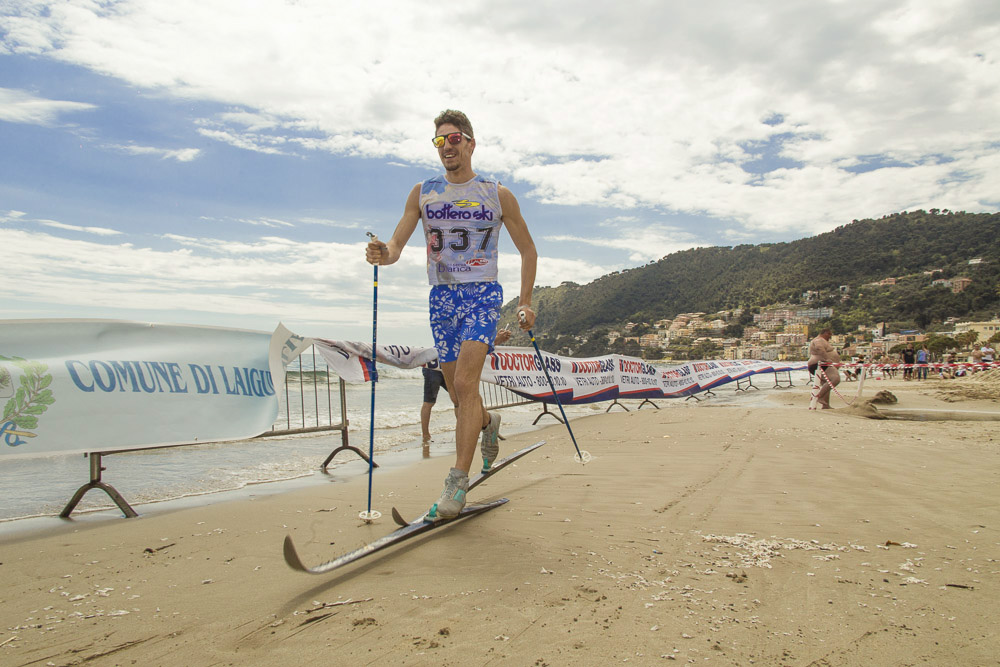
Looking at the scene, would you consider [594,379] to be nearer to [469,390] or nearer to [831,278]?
[469,390]

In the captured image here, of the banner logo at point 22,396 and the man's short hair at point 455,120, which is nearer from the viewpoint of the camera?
the man's short hair at point 455,120

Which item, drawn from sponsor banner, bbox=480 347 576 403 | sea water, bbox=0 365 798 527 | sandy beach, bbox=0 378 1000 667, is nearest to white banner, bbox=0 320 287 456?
sea water, bbox=0 365 798 527

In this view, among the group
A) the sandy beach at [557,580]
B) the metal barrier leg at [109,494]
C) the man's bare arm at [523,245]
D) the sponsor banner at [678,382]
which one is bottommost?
the sponsor banner at [678,382]

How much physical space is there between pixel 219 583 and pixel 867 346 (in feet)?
182

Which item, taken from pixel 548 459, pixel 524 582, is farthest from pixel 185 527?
pixel 548 459

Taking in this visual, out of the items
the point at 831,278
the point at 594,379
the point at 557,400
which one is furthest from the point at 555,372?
the point at 831,278

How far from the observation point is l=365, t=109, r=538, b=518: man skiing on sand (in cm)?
353

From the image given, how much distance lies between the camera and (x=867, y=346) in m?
48.1

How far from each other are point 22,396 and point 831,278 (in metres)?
76.2

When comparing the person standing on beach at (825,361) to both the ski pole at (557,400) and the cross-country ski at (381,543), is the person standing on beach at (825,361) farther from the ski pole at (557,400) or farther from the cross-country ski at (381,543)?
the cross-country ski at (381,543)

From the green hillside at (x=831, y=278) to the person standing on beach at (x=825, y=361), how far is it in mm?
47289

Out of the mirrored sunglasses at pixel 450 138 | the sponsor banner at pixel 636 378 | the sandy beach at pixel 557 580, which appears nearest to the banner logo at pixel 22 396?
the sandy beach at pixel 557 580

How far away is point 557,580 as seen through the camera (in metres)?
2.45

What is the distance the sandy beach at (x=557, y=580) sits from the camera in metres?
1.89
